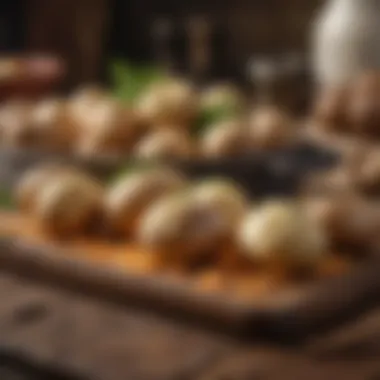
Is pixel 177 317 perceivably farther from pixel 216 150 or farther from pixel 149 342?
pixel 216 150

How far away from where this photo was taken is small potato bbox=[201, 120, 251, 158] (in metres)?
0.79

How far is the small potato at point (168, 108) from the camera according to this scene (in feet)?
2.93

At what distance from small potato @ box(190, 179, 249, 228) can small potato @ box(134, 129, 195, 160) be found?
158mm

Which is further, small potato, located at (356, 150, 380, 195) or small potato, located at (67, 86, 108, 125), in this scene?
small potato, located at (67, 86, 108, 125)

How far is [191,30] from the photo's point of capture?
7.24 ft

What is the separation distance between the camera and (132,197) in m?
0.61

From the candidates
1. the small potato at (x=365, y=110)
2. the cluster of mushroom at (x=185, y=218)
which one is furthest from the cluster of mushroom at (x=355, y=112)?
the cluster of mushroom at (x=185, y=218)

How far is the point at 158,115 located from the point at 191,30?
52.8 inches

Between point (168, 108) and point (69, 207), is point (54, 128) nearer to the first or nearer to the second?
point (168, 108)

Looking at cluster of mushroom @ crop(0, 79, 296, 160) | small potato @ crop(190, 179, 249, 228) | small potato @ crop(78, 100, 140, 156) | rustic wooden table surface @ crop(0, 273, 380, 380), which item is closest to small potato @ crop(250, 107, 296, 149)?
cluster of mushroom @ crop(0, 79, 296, 160)

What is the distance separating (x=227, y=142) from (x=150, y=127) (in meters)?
0.11

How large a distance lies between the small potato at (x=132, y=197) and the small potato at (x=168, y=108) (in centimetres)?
26

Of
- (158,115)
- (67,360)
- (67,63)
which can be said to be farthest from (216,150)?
(67,63)

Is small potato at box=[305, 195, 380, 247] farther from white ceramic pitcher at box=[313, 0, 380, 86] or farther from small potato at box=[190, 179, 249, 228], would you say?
white ceramic pitcher at box=[313, 0, 380, 86]
